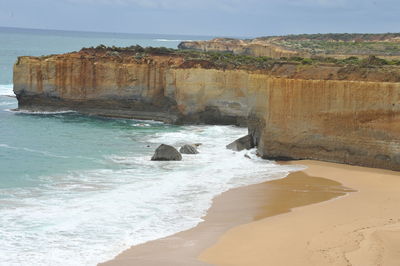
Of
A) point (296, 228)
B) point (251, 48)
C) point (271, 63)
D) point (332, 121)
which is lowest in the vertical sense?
point (296, 228)

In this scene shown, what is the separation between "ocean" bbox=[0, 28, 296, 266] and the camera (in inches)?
615

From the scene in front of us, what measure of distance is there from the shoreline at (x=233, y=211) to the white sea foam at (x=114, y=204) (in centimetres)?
42

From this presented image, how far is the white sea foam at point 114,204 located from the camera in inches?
595

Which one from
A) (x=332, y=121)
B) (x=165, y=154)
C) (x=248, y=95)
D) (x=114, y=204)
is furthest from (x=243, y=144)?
(x=114, y=204)

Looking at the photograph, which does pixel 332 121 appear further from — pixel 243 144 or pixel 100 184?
pixel 100 184

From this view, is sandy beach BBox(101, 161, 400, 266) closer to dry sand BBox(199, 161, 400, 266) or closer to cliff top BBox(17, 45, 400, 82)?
dry sand BBox(199, 161, 400, 266)

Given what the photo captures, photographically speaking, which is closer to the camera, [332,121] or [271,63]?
[332,121]

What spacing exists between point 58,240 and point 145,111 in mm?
26299

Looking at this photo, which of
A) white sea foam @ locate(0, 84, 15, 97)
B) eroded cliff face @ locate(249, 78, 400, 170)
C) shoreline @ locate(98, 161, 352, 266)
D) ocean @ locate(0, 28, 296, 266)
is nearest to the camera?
shoreline @ locate(98, 161, 352, 266)

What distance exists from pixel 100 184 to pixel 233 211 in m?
5.63

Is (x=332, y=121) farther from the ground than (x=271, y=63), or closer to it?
closer to it

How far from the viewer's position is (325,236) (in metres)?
15.9

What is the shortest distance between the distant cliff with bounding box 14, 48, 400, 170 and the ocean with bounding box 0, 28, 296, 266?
5.63 ft

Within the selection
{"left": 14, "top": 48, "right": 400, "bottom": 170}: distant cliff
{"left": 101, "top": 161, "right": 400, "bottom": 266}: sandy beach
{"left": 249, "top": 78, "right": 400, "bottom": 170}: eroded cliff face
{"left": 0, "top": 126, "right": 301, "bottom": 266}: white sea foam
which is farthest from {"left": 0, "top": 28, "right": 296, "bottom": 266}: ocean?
{"left": 14, "top": 48, "right": 400, "bottom": 170}: distant cliff
